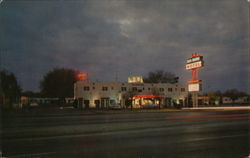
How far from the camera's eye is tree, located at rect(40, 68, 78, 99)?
232 feet

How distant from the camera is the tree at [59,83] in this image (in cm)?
7081

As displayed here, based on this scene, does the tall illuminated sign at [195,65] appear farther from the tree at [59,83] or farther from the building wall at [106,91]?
the tree at [59,83]

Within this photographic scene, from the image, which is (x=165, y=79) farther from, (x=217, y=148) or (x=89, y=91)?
(x=217, y=148)

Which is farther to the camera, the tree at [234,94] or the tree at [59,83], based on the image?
the tree at [234,94]

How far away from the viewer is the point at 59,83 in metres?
70.5

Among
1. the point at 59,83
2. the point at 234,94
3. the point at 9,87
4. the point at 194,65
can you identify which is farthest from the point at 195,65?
the point at 234,94

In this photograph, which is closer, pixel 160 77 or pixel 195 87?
pixel 195 87

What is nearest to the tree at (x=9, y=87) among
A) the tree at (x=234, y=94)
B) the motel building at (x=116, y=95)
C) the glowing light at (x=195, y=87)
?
the motel building at (x=116, y=95)

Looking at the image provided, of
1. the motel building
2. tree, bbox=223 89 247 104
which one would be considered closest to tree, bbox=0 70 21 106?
the motel building

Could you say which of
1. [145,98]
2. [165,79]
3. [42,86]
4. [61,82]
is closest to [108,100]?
[145,98]

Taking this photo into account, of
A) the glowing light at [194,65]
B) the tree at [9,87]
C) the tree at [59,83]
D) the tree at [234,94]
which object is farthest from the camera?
the tree at [234,94]

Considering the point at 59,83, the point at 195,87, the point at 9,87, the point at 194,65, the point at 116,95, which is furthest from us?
the point at 59,83

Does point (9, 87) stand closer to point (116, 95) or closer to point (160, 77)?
point (116, 95)

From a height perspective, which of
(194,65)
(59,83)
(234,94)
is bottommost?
(234,94)
